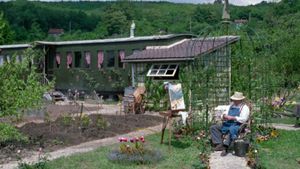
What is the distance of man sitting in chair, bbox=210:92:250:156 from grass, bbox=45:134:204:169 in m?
0.47

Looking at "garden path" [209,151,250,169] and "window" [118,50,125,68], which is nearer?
"garden path" [209,151,250,169]

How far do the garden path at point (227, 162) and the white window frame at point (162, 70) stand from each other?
29.2 ft

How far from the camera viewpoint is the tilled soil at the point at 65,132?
27.9 ft

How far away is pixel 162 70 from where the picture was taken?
687 inches

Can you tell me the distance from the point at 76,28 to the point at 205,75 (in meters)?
57.0

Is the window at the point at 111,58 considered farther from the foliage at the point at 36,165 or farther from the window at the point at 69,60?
the foliage at the point at 36,165

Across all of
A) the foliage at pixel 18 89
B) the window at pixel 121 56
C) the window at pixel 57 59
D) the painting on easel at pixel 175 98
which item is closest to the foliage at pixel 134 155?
the painting on easel at pixel 175 98

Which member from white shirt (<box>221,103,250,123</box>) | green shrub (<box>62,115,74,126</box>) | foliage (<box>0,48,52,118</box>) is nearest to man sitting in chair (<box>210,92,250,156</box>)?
white shirt (<box>221,103,250,123</box>)

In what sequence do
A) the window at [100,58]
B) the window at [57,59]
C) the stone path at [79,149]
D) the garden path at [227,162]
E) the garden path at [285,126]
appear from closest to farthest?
the garden path at [227,162] → the stone path at [79,149] → the garden path at [285,126] → the window at [100,58] → the window at [57,59]

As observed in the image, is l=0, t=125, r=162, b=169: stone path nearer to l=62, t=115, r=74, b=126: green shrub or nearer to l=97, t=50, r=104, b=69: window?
l=62, t=115, r=74, b=126: green shrub

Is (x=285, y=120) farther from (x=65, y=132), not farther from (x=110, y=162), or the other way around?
(x=110, y=162)

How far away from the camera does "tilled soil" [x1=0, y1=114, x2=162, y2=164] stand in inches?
335

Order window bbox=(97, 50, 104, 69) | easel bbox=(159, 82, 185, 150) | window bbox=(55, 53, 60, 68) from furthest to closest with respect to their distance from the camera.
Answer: window bbox=(55, 53, 60, 68) < window bbox=(97, 50, 104, 69) < easel bbox=(159, 82, 185, 150)

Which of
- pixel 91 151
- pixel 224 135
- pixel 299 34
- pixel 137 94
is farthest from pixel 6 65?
pixel 299 34
